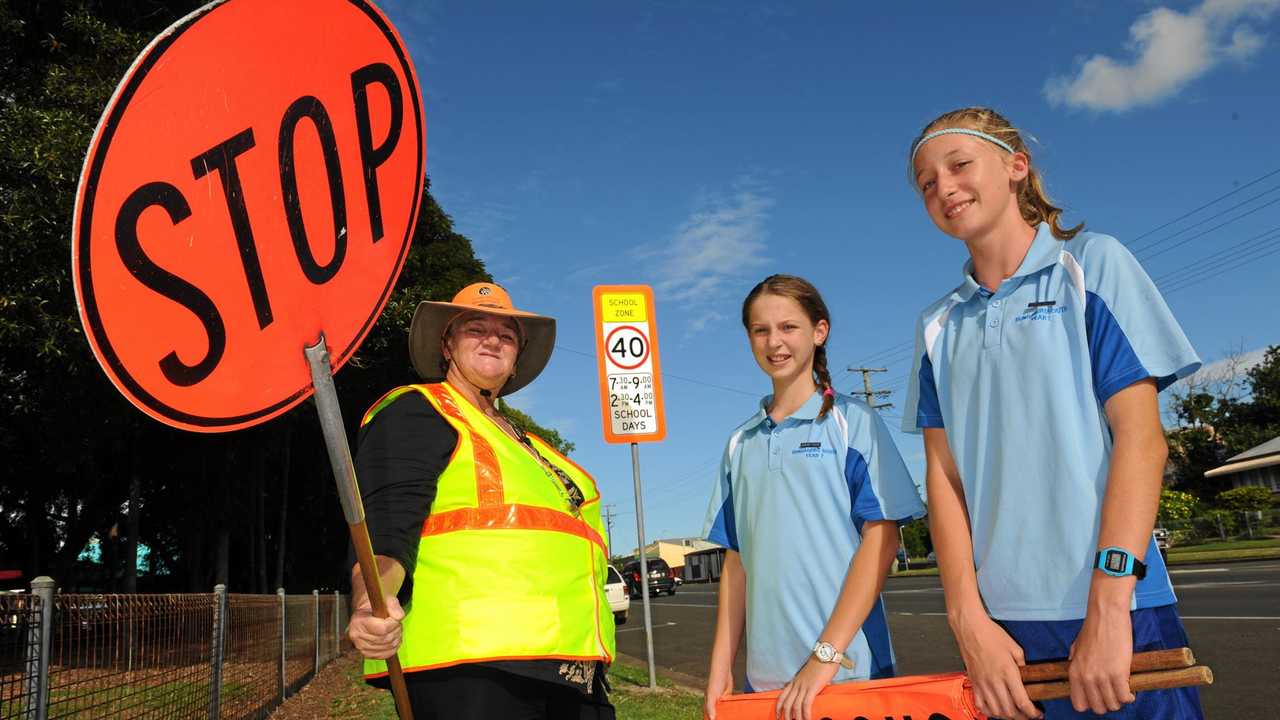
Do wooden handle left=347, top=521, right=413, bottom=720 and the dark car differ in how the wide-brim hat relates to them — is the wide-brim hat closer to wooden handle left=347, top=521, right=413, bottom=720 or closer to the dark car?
wooden handle left=347, top=521, right=413, bottom=720

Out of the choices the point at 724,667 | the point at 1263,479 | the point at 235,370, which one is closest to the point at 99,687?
the point at 724,667

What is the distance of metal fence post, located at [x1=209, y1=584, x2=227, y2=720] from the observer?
22.2ft

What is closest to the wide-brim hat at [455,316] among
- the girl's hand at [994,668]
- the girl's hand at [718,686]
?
the girl's hand at [718,686]

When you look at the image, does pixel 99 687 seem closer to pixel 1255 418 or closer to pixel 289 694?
pixel 289 694

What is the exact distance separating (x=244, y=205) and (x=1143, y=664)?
75.3 inches

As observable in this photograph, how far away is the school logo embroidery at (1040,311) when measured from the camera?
1.99m

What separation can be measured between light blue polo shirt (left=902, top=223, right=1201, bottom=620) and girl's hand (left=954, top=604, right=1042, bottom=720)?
6cm

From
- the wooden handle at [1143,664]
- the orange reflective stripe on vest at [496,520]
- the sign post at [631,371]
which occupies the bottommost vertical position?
the wooden handle at [1143,664]

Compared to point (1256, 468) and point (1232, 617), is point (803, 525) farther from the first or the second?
point (1256, 468)

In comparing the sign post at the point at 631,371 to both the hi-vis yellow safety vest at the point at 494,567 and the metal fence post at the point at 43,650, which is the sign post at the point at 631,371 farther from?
the hi-vis yellow safety vest at the point at 494,567

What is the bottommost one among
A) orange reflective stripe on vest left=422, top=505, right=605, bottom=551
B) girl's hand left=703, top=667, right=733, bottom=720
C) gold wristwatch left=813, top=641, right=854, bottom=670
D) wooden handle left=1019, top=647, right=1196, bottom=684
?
girl's hand left=703, top=667, right=733, bottom=720

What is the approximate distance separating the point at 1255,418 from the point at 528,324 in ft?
188

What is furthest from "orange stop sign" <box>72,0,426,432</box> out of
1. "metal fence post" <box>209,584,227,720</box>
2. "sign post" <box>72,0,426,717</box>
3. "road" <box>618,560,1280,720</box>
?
"road" <box>618,560,1280,720</box>

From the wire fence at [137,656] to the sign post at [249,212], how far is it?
8.75 feet
